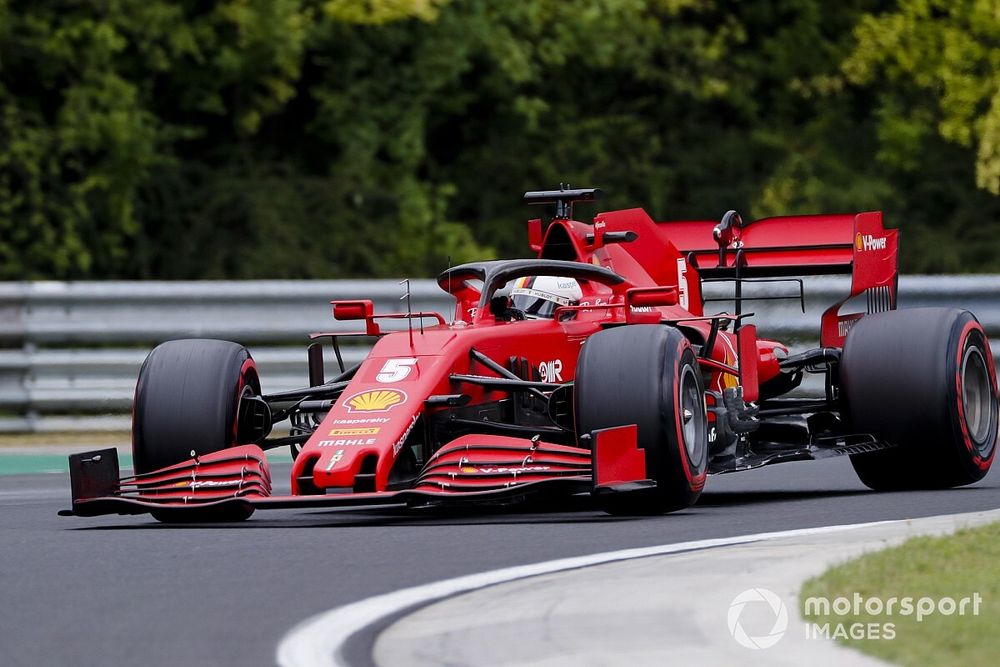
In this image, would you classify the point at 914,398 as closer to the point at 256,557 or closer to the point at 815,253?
the point at 815,253

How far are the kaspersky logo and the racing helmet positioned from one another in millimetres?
2093

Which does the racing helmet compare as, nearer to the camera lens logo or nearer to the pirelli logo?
the pirelli logo

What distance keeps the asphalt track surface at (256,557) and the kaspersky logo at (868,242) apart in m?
1.62

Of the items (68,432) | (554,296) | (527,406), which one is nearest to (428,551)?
(527,406)

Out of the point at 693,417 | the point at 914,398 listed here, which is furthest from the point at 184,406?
the point at 914,398

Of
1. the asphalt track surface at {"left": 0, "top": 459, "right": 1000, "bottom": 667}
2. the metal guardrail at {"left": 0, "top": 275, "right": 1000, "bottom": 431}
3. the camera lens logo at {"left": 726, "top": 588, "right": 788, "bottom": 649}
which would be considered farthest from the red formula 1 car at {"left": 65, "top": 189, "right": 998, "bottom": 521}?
the metal guardrail at {"left": 0, "top": 275, "right": 1000, "bottom": 431}

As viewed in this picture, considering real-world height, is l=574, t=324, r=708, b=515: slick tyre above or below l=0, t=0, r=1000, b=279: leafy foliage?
below

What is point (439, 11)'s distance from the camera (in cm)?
2067

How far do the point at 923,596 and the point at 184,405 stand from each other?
459 cm

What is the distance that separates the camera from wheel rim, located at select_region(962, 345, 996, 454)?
1092 centimetres

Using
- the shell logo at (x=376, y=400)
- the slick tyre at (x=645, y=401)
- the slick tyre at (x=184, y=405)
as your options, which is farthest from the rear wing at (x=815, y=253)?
the slick tyre at (x=184, y=405)

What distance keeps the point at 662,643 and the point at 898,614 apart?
787mm

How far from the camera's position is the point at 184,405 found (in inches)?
386

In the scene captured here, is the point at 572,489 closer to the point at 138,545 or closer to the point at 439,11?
the point at 138,545
